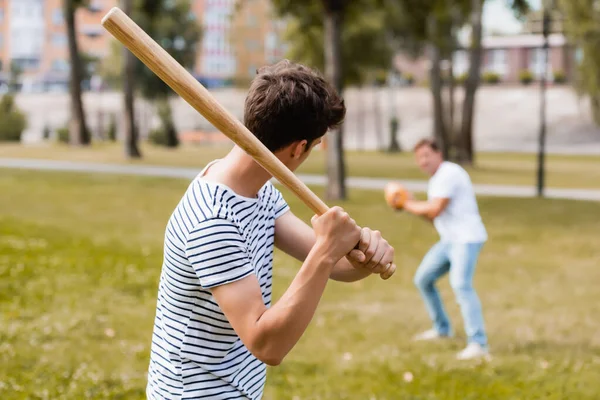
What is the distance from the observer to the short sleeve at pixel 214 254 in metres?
2.32

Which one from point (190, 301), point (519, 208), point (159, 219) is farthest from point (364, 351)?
point (519, 208)

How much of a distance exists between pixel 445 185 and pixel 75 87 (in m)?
31.0

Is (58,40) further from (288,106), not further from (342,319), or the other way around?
(288,106)

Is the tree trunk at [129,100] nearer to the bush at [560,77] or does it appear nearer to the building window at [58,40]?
the bush at [560,77]

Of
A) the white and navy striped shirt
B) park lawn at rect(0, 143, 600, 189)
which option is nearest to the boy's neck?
the white and navy striped shirt

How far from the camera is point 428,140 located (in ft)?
24.1

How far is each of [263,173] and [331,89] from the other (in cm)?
31

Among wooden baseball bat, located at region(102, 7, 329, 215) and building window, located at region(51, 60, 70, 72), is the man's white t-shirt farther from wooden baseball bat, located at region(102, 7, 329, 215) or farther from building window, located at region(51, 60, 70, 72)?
building window, located at region(51, 60, 70, 72)

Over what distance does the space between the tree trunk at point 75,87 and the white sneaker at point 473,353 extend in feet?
99.0

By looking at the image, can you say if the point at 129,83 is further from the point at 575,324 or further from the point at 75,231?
the point at 575,324

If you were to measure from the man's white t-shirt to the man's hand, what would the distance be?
15.1 feet

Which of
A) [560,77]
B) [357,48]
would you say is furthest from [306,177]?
[560,77]

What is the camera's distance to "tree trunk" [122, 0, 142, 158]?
92.7ft

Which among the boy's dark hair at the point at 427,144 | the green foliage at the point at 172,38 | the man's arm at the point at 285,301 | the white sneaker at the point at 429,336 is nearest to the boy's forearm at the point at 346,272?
the man's arm at the point at 285,301
